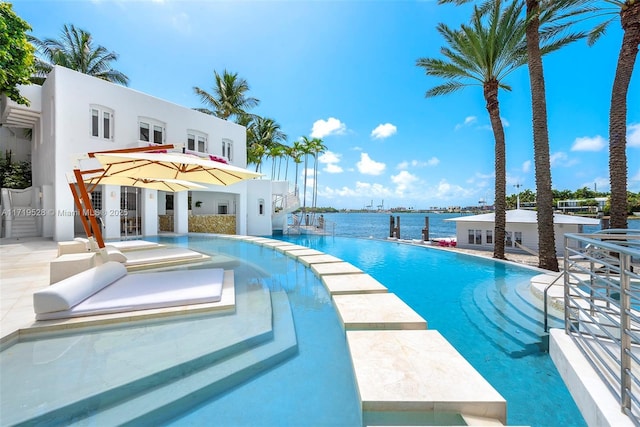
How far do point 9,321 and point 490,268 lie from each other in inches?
446

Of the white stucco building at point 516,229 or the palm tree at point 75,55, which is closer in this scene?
the white stucco building at point 516,229

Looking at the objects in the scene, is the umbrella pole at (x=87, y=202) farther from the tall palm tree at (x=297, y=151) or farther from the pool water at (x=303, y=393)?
the tall palm tree at (x=297, y=151)

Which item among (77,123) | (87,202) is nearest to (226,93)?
(77,123)

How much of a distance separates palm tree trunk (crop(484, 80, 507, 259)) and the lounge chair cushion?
13540mm

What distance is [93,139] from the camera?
12.6m

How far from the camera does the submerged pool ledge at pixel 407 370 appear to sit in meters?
1.79

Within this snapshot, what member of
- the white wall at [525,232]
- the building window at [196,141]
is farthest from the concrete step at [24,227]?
the white wall at [525,232]

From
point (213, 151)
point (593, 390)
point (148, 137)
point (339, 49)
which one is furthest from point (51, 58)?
point (593, 390)

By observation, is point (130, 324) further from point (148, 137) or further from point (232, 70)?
point (232, 70)

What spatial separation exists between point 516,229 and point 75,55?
3431 centimetres

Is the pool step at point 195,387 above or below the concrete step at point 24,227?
below

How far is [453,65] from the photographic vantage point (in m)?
12.0

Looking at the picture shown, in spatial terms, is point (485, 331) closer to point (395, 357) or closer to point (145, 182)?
point (395, 357)

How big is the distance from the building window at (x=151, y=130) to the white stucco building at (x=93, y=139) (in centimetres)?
5
